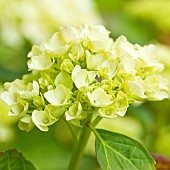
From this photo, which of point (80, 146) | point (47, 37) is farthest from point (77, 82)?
point (47, 37)

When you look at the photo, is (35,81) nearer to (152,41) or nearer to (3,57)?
(3,57)

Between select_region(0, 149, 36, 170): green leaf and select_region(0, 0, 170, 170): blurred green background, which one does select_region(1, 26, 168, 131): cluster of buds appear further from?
select_region(0, 0, 170, 170): blurred green background

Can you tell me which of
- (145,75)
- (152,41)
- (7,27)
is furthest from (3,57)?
(145,75)

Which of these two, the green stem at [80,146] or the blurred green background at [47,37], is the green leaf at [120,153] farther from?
the blurred green background at [47,37]

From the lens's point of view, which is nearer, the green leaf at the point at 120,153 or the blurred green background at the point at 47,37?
Result: the green leaf at the point at 120,153

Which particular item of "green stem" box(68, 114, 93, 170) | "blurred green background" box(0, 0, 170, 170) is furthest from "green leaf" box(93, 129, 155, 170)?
"blurred green background" box(0, 0, 170, 170)

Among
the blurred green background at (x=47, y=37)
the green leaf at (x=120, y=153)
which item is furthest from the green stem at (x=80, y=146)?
the blurred green background at (x=47, y=37)

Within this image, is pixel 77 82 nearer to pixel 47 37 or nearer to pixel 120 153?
pixel 120 153
